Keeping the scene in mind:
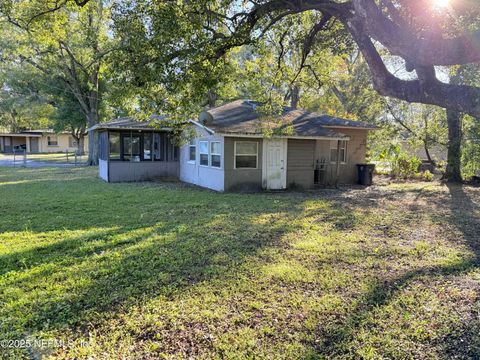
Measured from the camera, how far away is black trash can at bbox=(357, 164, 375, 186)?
16094 mm

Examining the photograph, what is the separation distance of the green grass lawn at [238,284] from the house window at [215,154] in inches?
183

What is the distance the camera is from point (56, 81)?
26.5m

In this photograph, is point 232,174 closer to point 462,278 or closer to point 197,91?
Answer: point 197,91

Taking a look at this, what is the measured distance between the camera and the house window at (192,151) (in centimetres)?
1526

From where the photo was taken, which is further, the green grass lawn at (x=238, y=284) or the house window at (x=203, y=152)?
the house window at (x=203, y=152)

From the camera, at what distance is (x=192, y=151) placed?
15656 mm

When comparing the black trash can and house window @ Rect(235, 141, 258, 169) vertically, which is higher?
house window @ Rect(235, 141, 258, 169)

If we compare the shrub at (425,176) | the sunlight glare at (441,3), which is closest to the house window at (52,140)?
the shrub at (425,176)

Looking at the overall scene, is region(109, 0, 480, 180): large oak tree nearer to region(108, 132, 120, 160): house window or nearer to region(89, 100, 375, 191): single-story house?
region(89, 100, 375, 191): single-story house

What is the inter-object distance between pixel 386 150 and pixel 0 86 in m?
38.7

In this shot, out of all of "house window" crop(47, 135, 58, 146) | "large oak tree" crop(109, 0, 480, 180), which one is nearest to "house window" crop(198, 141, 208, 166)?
"large oak tree" crop(109, 0, 480, 180)

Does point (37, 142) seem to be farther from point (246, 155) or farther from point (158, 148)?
point (246, 155)

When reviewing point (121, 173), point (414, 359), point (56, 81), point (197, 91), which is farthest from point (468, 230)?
point (56, 81)

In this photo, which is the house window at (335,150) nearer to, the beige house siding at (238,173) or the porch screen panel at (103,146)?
the beige house siding at (238,173)
